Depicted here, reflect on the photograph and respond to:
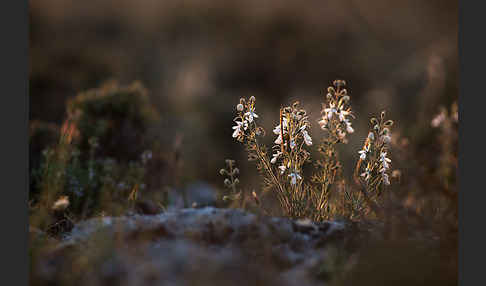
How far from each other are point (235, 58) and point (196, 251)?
34.9ft

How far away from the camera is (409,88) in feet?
31.7

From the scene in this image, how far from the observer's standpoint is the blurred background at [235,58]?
7.77m

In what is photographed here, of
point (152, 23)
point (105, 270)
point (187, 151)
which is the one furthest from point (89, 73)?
point (105, 270)

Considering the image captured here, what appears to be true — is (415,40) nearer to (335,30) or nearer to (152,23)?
(335,30)

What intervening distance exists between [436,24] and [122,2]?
10777mm

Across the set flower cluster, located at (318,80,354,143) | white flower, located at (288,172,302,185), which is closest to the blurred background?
flower cluster, located at (318,80,354,143)

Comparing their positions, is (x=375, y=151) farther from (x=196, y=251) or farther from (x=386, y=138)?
(x=196, y=251)

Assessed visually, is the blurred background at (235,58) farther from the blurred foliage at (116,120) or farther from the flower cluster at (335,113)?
the flower cluster at (335,113)

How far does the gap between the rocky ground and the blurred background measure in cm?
352

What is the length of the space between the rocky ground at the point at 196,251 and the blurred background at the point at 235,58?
3.52m

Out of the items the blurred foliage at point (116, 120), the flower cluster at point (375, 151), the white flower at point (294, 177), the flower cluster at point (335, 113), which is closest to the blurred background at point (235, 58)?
the blurred foliage at point (116, 120)

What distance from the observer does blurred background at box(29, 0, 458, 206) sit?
25.5ft

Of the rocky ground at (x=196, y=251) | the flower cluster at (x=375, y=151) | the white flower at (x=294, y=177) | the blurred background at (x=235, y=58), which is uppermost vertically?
the blurred background at (x=235, y=58)

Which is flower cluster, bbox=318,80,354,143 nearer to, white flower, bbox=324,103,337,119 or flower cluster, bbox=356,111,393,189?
white flower, bbox=324,103,337,119
